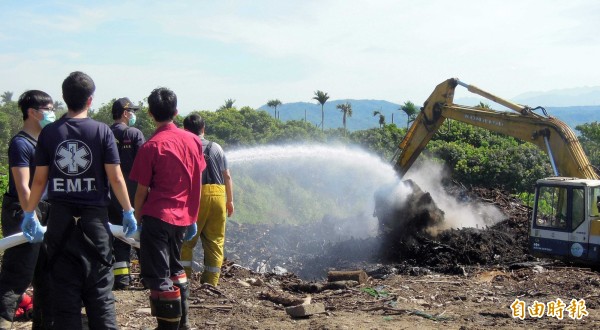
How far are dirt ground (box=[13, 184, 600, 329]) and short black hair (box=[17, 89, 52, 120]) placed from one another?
2077 millimetres

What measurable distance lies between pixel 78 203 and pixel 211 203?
2.52 m

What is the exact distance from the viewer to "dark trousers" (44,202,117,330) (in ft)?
14.0

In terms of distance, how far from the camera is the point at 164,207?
4832 millimetres

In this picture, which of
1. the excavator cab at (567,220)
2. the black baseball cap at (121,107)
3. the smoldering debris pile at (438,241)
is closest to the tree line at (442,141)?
the smoldering debris pile at (438,241)

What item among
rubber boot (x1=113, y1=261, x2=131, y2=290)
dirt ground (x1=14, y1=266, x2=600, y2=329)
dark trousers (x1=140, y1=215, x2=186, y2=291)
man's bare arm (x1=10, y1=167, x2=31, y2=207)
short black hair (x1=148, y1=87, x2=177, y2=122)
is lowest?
dirt ground (x1=14, y1=266, x2=600, y2=329)

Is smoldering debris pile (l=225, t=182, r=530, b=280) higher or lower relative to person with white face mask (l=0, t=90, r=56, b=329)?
lower

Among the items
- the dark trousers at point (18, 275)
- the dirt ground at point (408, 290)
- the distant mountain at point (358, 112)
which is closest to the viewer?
the dark trousers at point (18, 275)

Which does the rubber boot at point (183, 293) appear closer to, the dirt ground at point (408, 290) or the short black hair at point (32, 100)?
the dirt ground at point (408, 290)

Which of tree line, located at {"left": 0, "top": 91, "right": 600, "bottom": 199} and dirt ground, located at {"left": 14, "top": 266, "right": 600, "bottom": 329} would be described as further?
tree line, located at {"left": 0, "top": 91, "right": 600, "bottom": 199}

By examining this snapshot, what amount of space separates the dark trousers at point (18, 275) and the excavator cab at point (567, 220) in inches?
336

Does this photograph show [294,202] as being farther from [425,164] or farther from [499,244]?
[499,244]

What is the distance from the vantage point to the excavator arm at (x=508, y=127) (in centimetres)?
1211

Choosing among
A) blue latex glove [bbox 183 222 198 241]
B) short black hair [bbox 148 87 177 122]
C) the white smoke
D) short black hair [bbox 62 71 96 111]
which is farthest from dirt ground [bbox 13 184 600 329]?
short black hair [bbox 62 71 96 111]

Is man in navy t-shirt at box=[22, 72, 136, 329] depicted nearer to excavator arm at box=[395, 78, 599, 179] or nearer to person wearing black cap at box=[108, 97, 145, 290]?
person wearing black cap at box=[108, 97, 145, 290]
